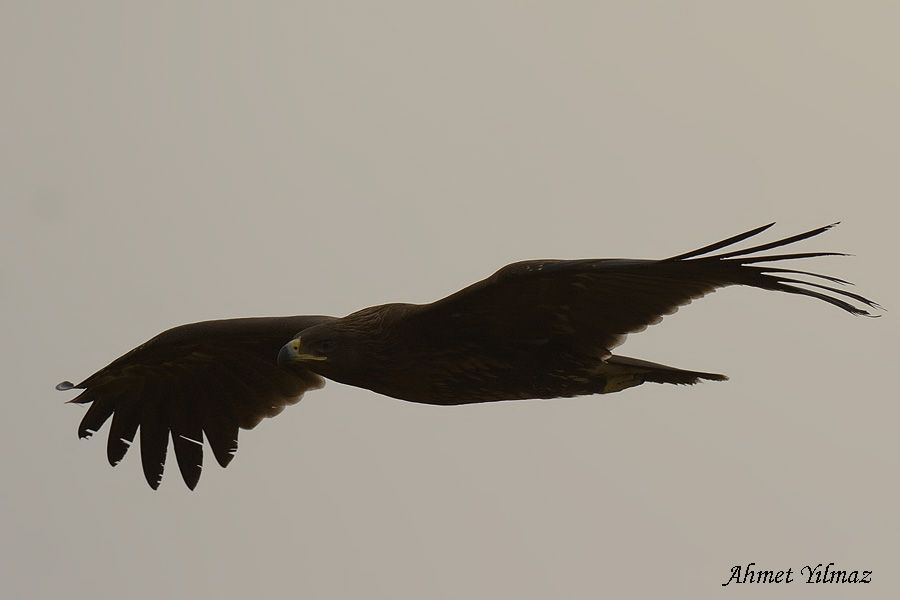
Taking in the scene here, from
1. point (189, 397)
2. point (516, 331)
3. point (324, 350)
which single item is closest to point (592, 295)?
point (516, 331)

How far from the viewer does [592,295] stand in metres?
6.54

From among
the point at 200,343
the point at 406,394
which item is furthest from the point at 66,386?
the point at 406,394

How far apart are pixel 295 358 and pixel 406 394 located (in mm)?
645

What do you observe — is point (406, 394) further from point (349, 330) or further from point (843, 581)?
point (843, 581)

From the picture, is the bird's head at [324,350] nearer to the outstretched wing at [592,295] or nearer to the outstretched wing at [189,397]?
the outstretched wing at [592,295]

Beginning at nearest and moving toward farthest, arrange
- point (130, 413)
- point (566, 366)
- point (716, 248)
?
1. point (716, 248)
2. point (566, 366)
3. point (130, 413)

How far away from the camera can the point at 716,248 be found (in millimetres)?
5543

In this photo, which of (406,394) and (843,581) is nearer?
(406,394)

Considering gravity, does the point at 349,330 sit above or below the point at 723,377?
above

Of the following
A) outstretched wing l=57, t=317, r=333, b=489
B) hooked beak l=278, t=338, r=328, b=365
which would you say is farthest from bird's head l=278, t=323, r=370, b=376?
outstretched wing l=57, t=317, r=333, b=489

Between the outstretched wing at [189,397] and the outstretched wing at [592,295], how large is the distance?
7.92ft

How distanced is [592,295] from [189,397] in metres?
3.75

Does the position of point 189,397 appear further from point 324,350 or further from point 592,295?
point 592,295

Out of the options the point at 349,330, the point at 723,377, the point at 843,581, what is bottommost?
the point at 843,581
